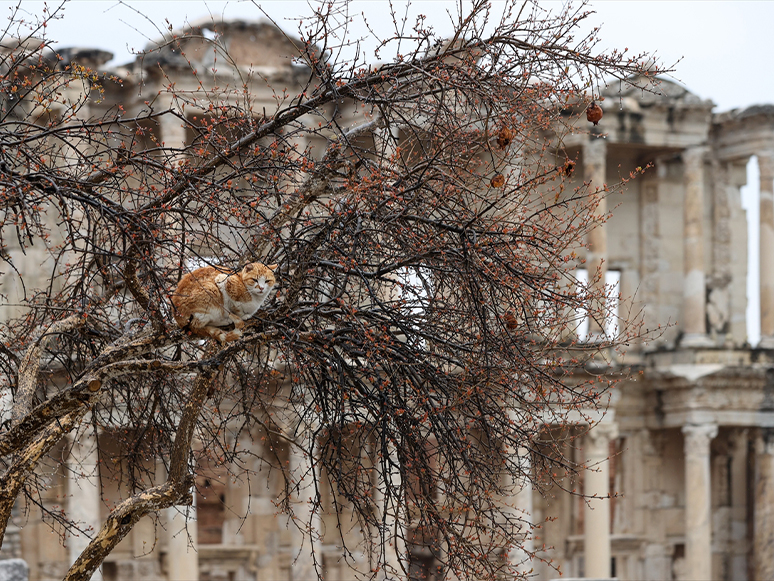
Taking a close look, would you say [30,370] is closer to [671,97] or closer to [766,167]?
[671,97]

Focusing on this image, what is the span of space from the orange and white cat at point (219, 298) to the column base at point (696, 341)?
65.9 ft

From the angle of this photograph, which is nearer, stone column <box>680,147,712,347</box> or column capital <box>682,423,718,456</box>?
column capital <box>682,423,718,456</box>

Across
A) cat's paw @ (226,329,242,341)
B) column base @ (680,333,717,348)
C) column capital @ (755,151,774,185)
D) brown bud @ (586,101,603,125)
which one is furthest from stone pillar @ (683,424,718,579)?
cat's paw @ (226,329,242,341)

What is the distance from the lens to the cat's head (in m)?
8.89

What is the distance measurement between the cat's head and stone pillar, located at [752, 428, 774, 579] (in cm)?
2145

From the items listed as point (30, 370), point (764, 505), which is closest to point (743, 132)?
point (764, 505)

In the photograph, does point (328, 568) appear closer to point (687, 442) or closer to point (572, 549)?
point (572, 549)

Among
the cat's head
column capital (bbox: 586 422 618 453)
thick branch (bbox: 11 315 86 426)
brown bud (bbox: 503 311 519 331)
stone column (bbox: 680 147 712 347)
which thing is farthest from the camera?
stone column (bbox: 680 147 712 347)

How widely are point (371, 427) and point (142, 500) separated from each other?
1.79 m

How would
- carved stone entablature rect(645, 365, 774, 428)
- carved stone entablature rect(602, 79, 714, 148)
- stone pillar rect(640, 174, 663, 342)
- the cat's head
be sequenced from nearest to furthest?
the cat's head, carved stone entablature rect(645, 365, 774, 428), carved stone entablature rect(602, 79, 714, 148), stone pillar rect(640, 174, 663, 342)

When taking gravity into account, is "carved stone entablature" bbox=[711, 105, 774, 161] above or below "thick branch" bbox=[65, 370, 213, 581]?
above

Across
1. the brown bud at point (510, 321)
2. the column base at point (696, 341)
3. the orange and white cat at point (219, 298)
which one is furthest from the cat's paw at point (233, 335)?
the column base at point (696, 341)

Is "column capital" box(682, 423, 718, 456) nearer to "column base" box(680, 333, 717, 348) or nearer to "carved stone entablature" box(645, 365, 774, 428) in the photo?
"carved stone entablature" box(645, 365, 774, 428)

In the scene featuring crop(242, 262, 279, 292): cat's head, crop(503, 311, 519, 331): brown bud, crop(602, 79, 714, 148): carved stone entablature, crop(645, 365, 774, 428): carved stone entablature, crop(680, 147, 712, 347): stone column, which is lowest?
crop(503, 311, 519, 331): brown bud
